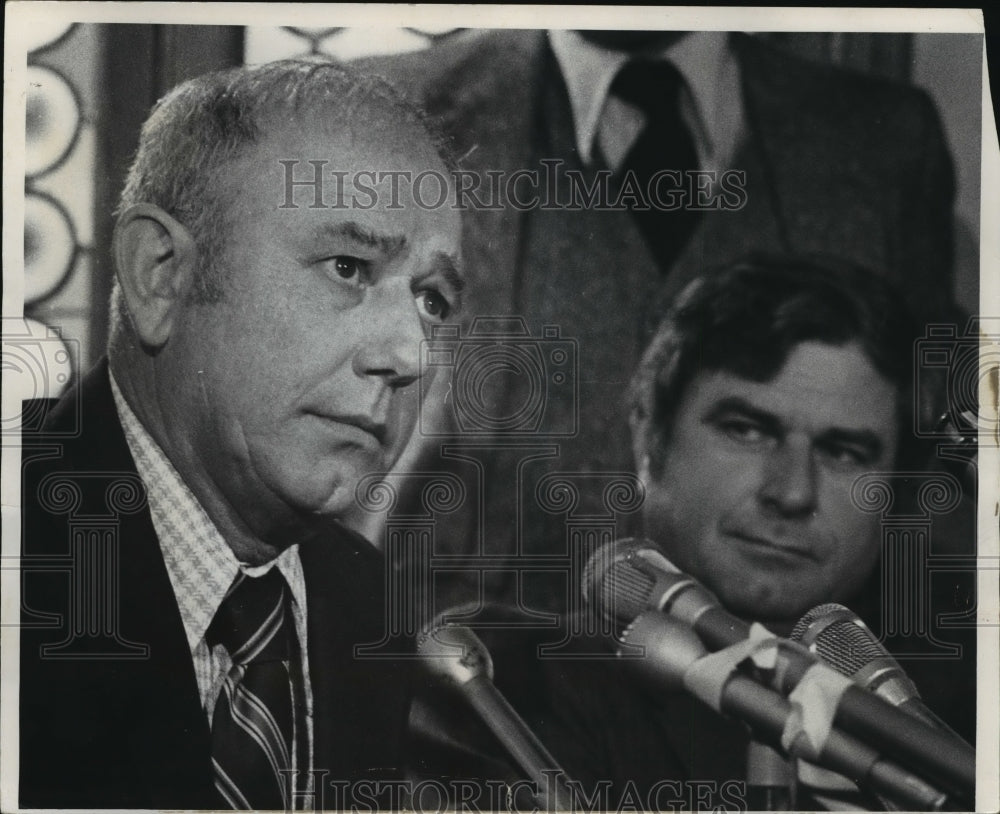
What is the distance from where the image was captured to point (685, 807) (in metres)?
3.58

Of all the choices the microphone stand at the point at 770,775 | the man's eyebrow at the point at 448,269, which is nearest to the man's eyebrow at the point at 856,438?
the microphone stand at the point at 770,775

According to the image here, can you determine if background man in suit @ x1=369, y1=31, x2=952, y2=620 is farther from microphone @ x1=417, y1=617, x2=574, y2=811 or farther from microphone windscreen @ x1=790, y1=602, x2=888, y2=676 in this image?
microphone windscreen @ x1=790, y1=602, x2=888, y2=676

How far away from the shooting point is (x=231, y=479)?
3.52 m

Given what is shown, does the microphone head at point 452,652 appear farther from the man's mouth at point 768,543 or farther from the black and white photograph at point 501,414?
the man's mouth at point 768,543

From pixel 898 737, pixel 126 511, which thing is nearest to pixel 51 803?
pixel 126 511

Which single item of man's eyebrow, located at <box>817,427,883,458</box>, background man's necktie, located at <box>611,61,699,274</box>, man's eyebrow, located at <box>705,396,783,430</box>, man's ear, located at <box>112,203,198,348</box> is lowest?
man's eyebrow, located at <box>817,427,883,458</box>

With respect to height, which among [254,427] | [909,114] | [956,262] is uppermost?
[909,114]

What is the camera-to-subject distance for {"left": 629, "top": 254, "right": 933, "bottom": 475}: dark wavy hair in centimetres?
357

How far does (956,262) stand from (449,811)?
2.18 m

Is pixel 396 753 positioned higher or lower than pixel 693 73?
lower

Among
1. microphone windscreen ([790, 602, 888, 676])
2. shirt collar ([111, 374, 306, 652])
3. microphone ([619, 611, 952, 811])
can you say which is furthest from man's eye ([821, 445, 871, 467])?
shirt collar ([111, 374, 306, 652])

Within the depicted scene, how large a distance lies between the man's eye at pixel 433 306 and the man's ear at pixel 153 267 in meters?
0.66

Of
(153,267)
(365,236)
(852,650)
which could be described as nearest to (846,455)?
(852,650)

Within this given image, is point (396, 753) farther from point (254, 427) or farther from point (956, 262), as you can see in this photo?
point (956, 262)
